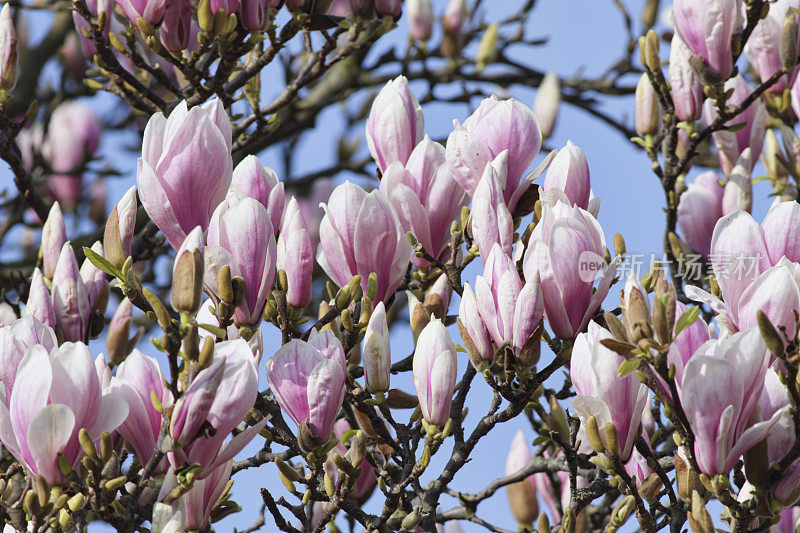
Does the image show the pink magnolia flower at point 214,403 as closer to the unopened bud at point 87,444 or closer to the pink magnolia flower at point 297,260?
the unopened bud at point 87,444

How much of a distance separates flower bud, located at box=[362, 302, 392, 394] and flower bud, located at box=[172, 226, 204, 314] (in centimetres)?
40

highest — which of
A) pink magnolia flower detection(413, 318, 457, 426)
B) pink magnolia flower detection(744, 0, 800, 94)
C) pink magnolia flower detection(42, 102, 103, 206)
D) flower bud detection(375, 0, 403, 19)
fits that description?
pink magnolia flower detection(42, 102, 103, 206)

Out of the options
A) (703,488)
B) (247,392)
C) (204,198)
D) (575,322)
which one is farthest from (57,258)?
(703,488)

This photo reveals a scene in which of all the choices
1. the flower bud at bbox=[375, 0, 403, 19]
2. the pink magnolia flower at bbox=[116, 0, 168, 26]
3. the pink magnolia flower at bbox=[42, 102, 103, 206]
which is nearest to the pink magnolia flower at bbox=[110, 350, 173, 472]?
the pink magnolia flower at bbox=[116, 0, 168, 26]

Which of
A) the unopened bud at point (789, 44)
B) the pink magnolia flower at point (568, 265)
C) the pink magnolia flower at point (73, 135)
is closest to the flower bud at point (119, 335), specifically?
the pink magnolia flower at point (568, 265)

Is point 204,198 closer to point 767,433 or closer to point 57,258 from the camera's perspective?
point 57,258

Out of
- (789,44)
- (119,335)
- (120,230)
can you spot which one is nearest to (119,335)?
(119,335)

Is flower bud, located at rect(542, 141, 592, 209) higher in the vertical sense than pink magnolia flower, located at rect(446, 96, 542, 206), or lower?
lower

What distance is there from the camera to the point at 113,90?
2.23 m

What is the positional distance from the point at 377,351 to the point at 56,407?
529 mm

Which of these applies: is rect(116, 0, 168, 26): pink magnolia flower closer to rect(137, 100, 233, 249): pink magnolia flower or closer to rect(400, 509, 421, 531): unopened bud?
rect(137, 100, 233, 249): pink magnolia flower

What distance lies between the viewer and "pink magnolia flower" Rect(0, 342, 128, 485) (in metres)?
1.16

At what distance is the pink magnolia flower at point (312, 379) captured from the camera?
4.49 ft

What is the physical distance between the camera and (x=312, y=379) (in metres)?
1.37
